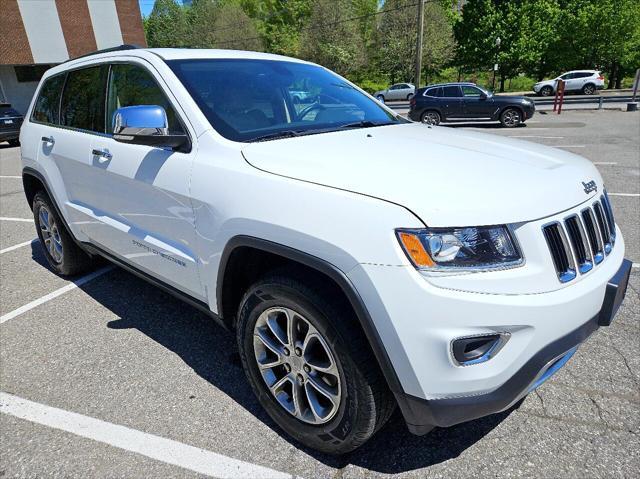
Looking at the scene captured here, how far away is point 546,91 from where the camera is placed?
3184cm

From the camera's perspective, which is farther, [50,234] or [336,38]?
[336,38]

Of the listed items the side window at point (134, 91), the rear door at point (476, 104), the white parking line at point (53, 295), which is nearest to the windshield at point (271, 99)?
the side window at point (134, 91)

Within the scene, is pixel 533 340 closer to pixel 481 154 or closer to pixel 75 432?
pixel 481 154

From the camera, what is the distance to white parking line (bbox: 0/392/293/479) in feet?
6.72

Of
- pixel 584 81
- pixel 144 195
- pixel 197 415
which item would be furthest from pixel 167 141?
pixel 584 81

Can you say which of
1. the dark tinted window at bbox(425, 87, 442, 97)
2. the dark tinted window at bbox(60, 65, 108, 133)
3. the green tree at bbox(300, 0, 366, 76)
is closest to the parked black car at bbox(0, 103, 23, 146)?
the dark tinted window at bbox(425, 87, 442, 97)

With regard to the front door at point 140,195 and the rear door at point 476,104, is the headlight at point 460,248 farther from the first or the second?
the rear door at point 476,104

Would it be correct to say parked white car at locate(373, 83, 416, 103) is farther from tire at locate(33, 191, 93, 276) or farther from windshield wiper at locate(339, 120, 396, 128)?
windshield wiper at locate(339, 120, 396, 128)

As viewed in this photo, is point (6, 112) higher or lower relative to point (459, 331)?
higher

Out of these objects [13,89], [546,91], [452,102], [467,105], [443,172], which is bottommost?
[546,91]

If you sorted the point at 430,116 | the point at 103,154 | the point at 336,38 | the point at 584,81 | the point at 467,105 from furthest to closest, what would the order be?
the point at 336,38
the point at 584,81
the point at 430,116
the point at 467,105
the point at 103,154

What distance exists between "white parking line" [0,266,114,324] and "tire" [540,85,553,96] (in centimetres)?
3433

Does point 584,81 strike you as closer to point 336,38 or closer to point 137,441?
point 336,38

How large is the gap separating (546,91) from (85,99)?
34.9m
